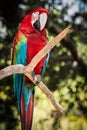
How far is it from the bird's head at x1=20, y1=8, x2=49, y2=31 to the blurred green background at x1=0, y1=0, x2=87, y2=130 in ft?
1.59

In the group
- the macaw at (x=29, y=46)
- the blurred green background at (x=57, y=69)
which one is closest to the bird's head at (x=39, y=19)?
the macaw at (x=29, y=46)

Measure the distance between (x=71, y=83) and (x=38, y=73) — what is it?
87 cm

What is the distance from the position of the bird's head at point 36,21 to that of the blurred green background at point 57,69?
484mm

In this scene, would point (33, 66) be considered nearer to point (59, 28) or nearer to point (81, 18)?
point (59, 28)

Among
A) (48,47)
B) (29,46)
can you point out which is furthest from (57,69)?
(48,47)

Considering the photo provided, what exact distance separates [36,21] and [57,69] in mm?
952

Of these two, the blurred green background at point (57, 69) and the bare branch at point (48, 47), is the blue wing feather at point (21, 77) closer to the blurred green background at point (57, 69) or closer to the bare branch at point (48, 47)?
the bare branch at point (48, 47)

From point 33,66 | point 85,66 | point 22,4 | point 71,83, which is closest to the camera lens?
point 33,66

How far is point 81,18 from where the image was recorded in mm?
2111

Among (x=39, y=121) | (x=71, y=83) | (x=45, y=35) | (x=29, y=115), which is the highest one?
(x=71, y=83)

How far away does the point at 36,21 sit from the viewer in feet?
3.71

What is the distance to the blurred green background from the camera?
5.84ft

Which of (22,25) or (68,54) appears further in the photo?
(68,54)

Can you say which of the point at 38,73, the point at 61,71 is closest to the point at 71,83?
the point at 61,71
